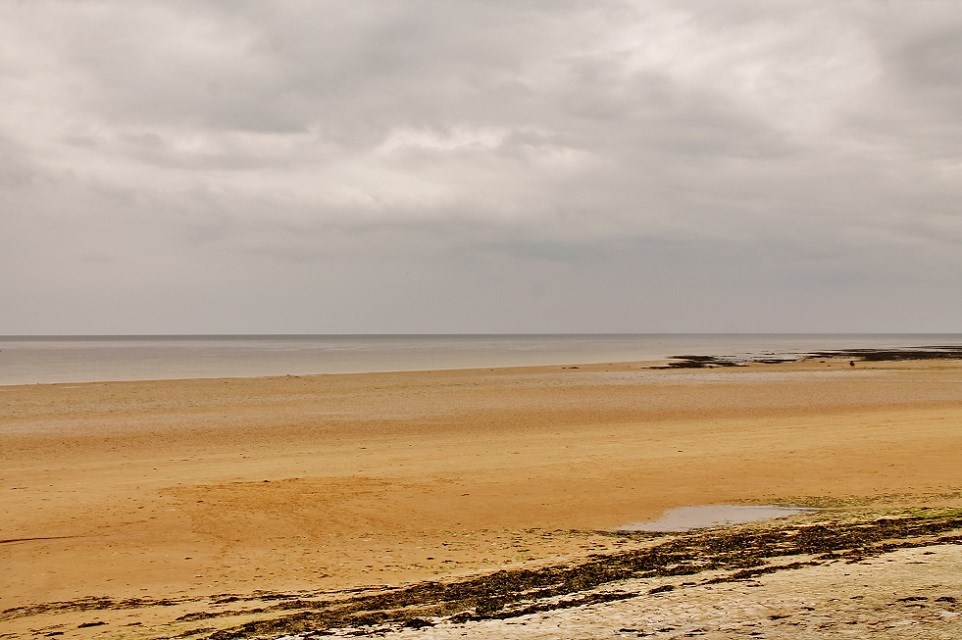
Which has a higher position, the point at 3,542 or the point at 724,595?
the point at 724,595

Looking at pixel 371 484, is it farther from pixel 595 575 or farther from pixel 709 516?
pixel 595 575

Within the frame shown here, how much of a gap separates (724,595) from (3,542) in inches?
428

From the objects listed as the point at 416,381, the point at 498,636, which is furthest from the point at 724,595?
the point at 416,381

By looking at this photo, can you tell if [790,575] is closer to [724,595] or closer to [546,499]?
[724,595]

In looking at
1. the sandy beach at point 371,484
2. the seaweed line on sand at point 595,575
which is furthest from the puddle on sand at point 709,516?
the seaweed line on sand at point 595,575

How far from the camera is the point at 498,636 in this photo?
239 inches

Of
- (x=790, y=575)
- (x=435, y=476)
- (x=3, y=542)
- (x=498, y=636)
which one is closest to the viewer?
(x=498, y=636)

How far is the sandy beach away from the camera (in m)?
9.32

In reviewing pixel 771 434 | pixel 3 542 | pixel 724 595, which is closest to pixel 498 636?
pixel 724 595

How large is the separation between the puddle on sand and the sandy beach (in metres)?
0.44

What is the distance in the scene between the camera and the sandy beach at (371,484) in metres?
9.32

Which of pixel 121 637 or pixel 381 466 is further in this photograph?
pixel 381 466

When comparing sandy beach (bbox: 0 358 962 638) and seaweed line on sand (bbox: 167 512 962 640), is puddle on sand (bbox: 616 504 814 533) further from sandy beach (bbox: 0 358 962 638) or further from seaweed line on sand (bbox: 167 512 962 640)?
→ seaweed line on sand (bbox: 167 512 962 640)

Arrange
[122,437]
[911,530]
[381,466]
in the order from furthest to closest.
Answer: [122,437] → [381,466] → [911,530]
